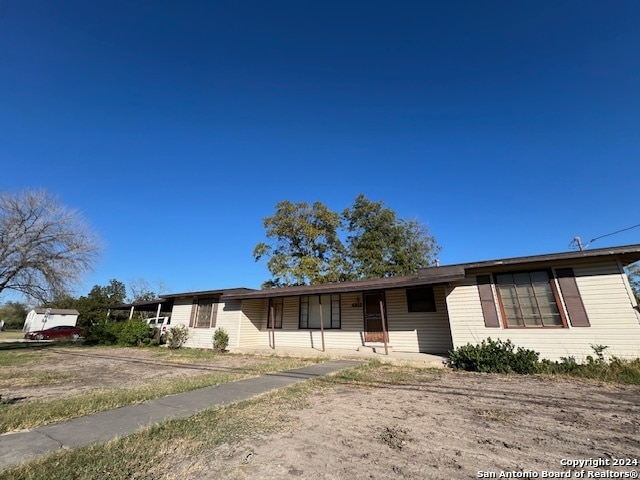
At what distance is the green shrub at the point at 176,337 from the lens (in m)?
16.3

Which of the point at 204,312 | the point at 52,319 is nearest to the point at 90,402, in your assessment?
the point at 204,312

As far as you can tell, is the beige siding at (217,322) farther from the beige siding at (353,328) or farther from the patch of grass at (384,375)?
the patch of grass at (384,375)

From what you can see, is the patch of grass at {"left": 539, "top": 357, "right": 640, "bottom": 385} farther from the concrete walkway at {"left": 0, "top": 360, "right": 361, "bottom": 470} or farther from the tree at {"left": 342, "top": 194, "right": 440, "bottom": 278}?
the tree at {"left": 342, "top": 194, "right": 440, "bottom": 278}

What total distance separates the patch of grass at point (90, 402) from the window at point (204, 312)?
8574 millimetres

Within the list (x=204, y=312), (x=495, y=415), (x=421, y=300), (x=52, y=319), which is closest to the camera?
(x=495, y=415)

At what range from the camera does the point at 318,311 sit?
46.3ft

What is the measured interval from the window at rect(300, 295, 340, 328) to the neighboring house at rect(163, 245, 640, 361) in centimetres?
5

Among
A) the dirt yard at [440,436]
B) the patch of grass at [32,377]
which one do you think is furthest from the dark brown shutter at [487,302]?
the patch of grass at [32,377]

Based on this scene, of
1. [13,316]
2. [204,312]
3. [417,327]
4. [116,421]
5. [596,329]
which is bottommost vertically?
[116,421]

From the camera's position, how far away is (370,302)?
12773 millimetres

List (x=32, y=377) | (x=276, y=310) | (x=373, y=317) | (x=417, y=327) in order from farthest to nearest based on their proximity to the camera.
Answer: (x=276, y=310)
(x=373, y=317)
(x=417, y=327)
(x=32, y=377)

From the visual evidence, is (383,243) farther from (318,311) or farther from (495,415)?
(495,415)

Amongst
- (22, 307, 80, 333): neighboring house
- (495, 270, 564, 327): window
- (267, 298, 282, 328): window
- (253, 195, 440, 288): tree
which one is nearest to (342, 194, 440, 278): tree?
(253, 195, 440, 288): tree

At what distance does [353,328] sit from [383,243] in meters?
15.6
